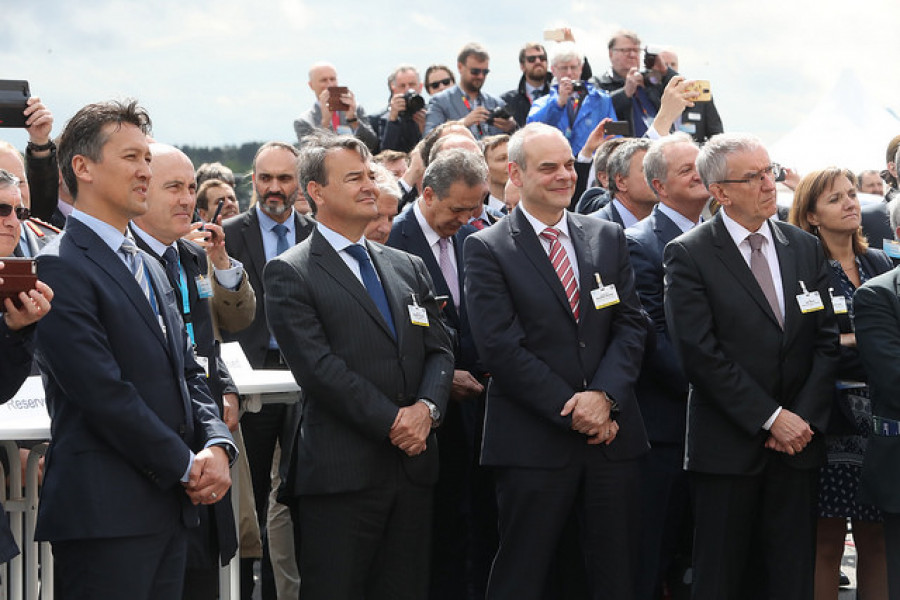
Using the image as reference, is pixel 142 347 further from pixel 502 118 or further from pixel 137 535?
pixel 502 118

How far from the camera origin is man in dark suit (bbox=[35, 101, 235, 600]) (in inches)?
132

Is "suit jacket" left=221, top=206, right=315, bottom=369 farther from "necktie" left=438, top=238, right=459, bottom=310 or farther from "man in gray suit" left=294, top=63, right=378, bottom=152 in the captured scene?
"man in gray suit" left=294, top=63, right=378, bottom=152

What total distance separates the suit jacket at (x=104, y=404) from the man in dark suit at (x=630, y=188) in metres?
3.22

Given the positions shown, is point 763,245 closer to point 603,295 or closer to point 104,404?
point 603,295

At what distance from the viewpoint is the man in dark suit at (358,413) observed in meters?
4.30

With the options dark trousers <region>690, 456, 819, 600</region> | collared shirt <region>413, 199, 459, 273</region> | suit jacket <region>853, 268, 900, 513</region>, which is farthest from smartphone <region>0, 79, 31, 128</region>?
suit jacket <region>853, 268, 900, 513</region>

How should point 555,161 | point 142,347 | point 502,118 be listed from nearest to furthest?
point 142,347 → point 555,161 → point 502,118

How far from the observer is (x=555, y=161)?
4.92 meters

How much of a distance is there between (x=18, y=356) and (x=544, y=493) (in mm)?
2172

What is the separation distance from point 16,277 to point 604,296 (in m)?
2.42

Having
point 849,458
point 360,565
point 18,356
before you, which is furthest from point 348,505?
point 849,458

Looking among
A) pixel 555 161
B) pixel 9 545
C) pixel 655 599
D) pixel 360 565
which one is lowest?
pixel 655 599

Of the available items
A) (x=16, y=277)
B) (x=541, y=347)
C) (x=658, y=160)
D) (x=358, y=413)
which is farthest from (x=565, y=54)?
(x=16, y=277)

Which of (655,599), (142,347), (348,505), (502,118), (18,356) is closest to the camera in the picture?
(18,356)
